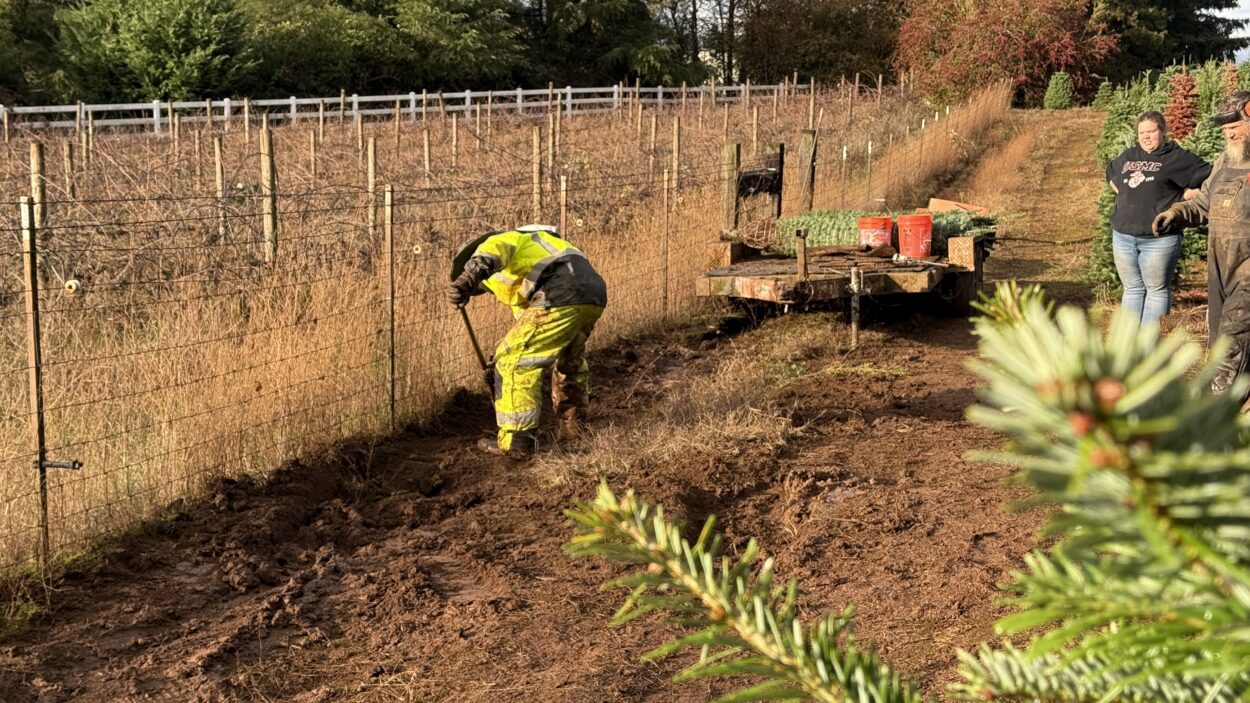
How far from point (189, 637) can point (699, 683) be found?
81.6 inches

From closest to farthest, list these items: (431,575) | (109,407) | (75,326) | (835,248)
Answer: (431,575), (109,407), (75,326), (835,248)

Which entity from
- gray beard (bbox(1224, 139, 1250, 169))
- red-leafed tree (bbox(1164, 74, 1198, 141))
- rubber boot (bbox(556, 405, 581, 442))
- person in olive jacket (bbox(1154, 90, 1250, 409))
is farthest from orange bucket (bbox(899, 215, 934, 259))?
red-leafed tree (bbox(1164, 74, 1198, 141))

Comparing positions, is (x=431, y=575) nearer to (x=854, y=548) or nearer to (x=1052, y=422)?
(x=854, y=548)

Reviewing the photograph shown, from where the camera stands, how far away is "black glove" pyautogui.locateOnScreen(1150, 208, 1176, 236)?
7473mm

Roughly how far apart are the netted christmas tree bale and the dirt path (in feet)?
9.08

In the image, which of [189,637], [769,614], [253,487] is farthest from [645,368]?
[769,614]

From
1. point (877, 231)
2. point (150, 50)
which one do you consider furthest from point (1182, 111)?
point (150, 50)

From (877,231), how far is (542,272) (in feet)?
14.8

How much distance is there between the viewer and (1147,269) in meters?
8.00

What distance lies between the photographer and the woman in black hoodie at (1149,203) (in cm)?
781

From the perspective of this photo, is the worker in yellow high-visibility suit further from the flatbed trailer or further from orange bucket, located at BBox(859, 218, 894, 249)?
orange bucket, located at BBox(859, 218, 894, 249)

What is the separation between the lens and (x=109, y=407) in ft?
21.4

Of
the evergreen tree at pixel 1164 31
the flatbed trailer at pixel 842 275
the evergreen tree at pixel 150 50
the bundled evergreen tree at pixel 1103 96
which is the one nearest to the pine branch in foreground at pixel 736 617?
the flatbed trailer at pixel 842 275

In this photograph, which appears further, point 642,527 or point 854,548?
point 854,548
